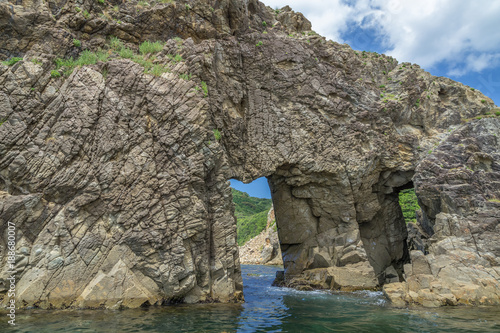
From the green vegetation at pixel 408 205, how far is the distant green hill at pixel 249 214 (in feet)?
91.1

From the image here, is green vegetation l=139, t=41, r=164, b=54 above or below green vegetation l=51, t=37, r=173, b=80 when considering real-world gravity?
above

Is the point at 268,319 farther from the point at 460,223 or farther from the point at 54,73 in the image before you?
the point at 54,73

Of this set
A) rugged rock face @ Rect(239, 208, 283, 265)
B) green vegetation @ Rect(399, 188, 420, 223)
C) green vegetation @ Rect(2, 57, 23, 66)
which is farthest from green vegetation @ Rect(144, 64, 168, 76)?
rugged rock face @ Rect(239, 208, 283, 265)

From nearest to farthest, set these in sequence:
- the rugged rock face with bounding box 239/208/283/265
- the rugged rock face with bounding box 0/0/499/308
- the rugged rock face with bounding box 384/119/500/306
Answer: the rugged rock face with bounding box 0/0/499/308
the rugged rock face with bounding box 384/119/500/306
the rugged rock face with bounding box 239/208/283/265

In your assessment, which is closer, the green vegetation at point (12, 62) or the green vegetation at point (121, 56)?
the green vegetation at point (12, 62)

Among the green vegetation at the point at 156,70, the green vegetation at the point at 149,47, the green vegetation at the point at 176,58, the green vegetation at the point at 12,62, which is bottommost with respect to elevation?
the green vegetation at the point at 12,62

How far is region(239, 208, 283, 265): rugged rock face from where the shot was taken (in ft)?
209

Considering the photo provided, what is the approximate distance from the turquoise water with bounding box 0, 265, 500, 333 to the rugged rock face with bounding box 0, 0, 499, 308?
1.60 meters

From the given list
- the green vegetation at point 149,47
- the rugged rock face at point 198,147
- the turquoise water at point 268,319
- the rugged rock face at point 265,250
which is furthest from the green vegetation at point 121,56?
the rugged rock face at point 265,250

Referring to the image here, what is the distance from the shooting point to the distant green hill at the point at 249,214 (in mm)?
87912

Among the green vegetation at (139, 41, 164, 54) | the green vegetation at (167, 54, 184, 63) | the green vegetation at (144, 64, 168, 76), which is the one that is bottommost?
the green vegetation at (144, 64, 168, 76)

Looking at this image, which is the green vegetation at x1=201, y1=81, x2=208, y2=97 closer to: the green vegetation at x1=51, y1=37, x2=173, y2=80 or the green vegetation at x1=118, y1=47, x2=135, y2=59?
the green vegetation at x1=51, y1=37, x2=173, y2=80

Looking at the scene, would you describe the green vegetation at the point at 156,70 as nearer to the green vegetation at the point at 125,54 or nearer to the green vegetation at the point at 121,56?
the green vegetation at the point at 121,56

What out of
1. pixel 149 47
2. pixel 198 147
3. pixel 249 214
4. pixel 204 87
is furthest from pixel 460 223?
pixel 249 214
